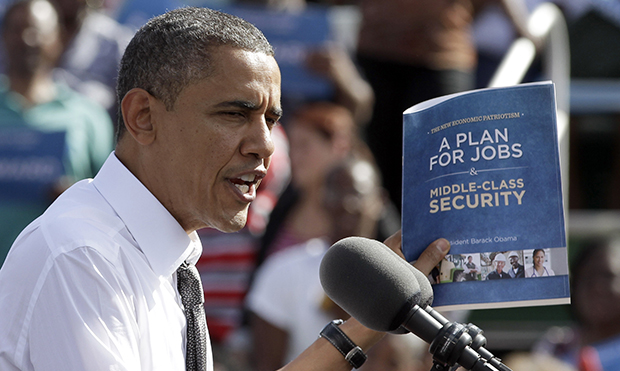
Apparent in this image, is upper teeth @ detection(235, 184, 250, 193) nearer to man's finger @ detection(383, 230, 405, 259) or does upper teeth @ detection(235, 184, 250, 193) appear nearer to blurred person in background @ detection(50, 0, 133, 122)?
man's finger @ detection(383, 230, 405, 259)

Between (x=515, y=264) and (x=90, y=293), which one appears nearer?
(x=90, y=293)

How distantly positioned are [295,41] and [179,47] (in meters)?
3.88

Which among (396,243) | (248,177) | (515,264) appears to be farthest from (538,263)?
(248,177)

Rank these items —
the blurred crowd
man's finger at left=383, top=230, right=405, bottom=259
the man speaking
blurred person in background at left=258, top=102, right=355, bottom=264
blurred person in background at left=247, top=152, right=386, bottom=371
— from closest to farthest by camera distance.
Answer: the man speaking
man's finger at left=383, top=230, right=405, bottom=259
blurred person in background at left=247, top=152, right=386, bottom=371
the blurred crowd
blurred person in background at left=258, top=102, right=355, bottom=264

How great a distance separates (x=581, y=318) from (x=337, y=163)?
188cm

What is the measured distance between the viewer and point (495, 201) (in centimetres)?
216

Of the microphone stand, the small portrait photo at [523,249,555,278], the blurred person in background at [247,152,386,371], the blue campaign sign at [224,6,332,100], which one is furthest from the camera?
the blue campaign sign at [224,6,332,100]

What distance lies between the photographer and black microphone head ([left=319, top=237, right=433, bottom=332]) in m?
1.85

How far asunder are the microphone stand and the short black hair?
0.85 meters

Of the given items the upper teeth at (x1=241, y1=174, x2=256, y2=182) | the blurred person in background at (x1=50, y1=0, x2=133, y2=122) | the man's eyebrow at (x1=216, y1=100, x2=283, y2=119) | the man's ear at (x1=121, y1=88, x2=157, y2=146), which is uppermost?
the blurred person in background at (x1=50, y1=0, x2=133, y2=122)

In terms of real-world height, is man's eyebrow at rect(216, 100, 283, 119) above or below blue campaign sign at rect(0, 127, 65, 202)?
above

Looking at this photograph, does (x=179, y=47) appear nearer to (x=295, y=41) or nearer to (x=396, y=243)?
(x=396, y=243)

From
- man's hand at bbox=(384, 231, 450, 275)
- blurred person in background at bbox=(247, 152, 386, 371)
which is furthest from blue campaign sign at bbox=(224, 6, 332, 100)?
man's hand at bbox=(384, 231, 450, 275)

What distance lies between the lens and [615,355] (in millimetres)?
4965
